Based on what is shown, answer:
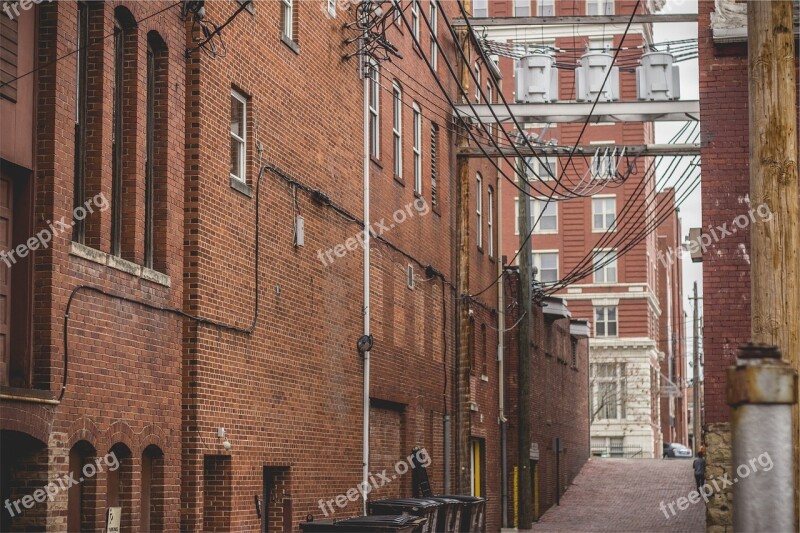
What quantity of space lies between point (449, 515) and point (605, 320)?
5066 cm

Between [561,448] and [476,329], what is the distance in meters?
11.7

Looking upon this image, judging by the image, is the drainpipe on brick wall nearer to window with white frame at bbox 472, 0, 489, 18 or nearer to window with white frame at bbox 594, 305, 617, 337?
window with white frame at bbox 472, 0, 489, 18

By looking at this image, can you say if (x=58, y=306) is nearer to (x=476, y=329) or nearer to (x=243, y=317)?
(x=243, y=317)

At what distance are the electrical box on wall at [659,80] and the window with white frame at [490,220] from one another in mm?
9912

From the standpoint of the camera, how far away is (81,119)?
1447 centimetres

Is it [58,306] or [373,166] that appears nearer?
[58,306]

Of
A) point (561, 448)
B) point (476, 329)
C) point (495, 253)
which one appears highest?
point (495, 253)

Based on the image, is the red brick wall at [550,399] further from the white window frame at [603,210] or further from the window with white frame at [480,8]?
Answer: the window with white frame at [480,8]

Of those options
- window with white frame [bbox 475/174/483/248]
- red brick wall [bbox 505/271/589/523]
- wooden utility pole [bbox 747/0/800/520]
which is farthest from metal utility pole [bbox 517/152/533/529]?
wooden utility pole [bbox 747/0/800/520]

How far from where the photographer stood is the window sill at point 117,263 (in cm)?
1372

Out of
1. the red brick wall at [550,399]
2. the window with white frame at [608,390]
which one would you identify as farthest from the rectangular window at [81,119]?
the window with white frame at [608,390]

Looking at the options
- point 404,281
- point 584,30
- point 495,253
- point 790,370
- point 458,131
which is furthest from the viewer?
point 584,30

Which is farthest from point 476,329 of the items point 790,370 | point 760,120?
point 790,370

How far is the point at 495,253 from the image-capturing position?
36.8 m
